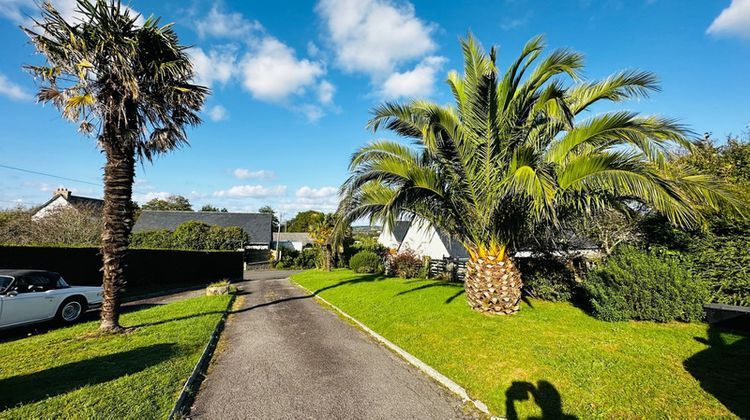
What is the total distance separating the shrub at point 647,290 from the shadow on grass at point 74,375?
9074 mm

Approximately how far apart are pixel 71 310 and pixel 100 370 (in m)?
5.61

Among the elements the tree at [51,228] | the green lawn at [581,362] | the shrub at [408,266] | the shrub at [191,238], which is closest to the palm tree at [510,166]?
the green lawn at [581,362]

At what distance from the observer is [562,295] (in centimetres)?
1006

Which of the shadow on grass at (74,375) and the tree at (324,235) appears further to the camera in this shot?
the tree at (324,235)

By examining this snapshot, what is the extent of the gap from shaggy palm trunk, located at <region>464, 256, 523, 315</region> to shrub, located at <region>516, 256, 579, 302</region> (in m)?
2.28

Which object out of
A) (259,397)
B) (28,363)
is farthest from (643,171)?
(28,363)

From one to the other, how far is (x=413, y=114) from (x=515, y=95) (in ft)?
8.23

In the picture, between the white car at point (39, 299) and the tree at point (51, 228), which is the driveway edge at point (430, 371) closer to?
Result: the white car at point (39, 299)

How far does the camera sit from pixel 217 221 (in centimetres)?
4309

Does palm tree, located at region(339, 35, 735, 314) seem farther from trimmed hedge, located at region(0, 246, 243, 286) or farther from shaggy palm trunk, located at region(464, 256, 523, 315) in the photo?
trimmed hedge, located at region(0, 246, 243, 286)

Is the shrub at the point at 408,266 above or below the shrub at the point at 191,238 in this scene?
below

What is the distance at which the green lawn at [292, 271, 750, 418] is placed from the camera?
13.4 ft

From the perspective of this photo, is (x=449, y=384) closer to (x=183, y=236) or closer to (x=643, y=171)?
(x=643, y=171)

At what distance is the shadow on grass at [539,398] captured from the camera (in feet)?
13.1
